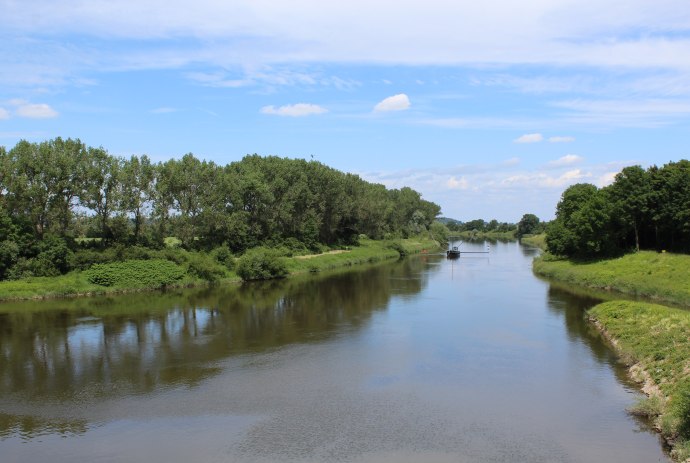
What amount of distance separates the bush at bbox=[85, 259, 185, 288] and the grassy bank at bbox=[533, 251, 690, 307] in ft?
133

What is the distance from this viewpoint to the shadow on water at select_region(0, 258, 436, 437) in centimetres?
2406

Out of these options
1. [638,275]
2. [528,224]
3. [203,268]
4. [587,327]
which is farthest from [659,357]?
[528,224]

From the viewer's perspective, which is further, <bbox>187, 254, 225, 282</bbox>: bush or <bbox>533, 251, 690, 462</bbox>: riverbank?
<bbox>187, 254, 225, 282</bbox>: bush

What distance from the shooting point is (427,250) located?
123m

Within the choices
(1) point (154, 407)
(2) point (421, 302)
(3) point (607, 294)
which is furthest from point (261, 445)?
(3) point (607, 294)

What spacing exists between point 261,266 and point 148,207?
539 inches

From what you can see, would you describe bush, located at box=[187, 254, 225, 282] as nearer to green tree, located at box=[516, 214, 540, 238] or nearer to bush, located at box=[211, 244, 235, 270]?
bush, located at box=[211, 244, 235, 270]

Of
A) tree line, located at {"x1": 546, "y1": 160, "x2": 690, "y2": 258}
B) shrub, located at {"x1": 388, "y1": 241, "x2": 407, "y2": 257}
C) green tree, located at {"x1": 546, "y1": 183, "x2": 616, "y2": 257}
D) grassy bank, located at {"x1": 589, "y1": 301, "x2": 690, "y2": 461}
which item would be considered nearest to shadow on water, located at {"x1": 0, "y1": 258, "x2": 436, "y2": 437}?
grassy bank, located at {"x1": 589, "y1": 301, "x2": 690, "y2": 461}

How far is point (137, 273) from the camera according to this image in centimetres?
5259

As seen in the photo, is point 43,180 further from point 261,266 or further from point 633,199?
point 633,199

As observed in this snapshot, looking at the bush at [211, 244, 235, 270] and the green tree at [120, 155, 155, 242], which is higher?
the green tree at [120, 155, 155, 242]

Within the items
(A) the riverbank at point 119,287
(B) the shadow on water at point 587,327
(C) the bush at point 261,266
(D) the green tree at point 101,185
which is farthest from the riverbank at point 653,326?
(D) the green tree at point 101,185

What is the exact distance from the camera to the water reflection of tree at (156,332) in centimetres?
2488

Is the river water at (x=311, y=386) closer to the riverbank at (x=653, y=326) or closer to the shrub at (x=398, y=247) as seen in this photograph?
the riverbank at (x=653, y=326)
